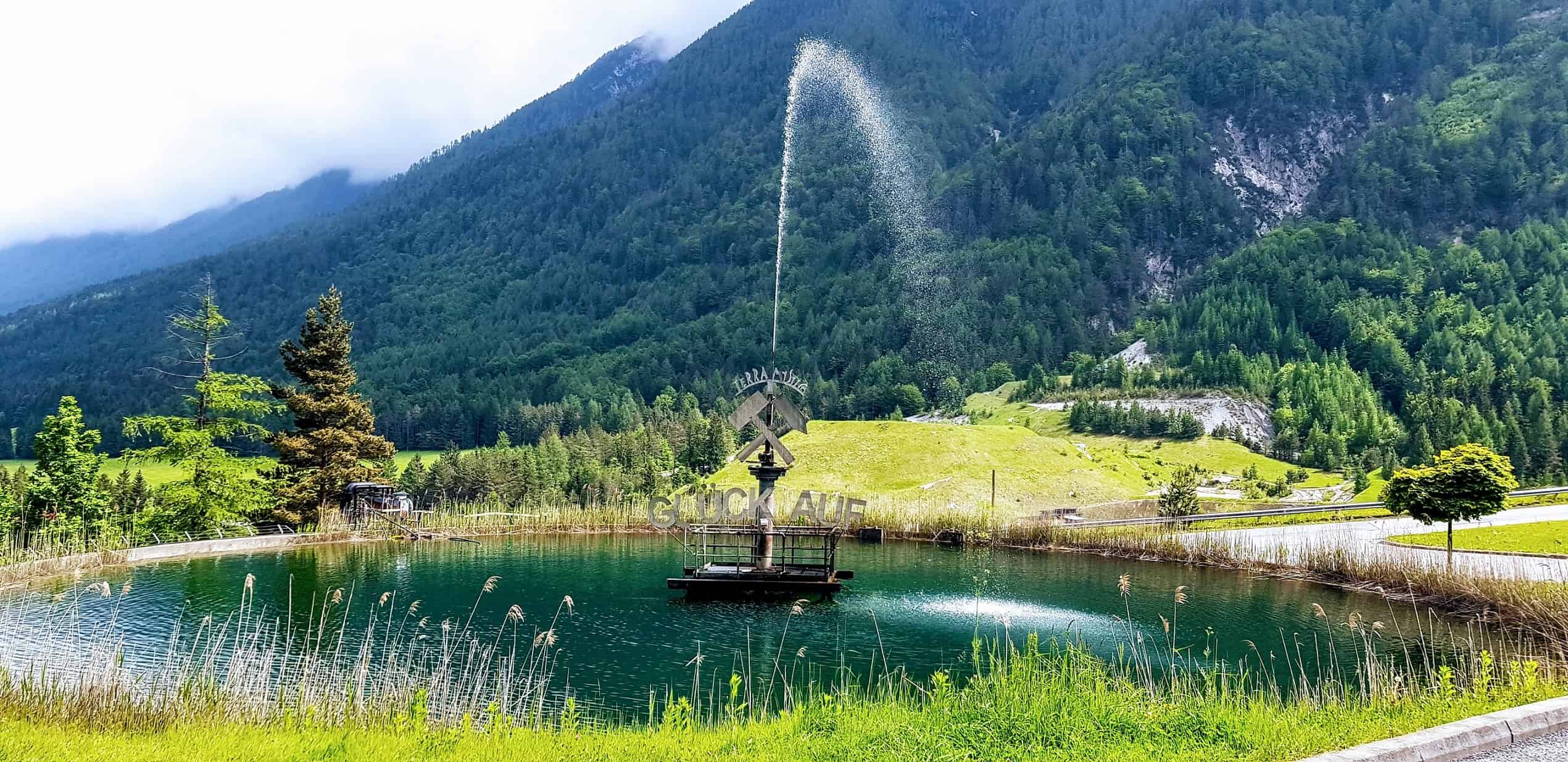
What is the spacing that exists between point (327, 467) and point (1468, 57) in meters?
224

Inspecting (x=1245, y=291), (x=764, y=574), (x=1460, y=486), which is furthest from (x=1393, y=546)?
(x=1245, y=291)

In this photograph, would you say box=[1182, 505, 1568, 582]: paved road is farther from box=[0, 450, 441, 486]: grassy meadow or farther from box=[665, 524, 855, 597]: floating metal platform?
box=[0, 450, 441, 486]: grassy meadow

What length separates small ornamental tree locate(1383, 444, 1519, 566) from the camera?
86.9ft

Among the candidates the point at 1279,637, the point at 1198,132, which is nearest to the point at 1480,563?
the point at 1279,637

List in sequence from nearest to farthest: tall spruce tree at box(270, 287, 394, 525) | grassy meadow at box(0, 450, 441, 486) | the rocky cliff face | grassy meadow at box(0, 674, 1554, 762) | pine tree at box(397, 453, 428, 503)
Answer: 1. grassy meadow at box(0, 674, 1554, 762)
2. tall spruce tree at box(270, 287, 394, 525)
3. pine tree at box(397, 453, 428, 503)
4. grassy meadow at box(0, 450, 441, 486)
5. the rocky cliff face

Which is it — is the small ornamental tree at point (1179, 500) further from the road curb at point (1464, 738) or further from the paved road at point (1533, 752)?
the paved road at point (1533, 752)

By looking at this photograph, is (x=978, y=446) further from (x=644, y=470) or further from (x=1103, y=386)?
(x=1103, y=386)

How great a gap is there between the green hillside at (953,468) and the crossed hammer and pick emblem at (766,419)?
1780cm

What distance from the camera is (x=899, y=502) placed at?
48281 millimetres

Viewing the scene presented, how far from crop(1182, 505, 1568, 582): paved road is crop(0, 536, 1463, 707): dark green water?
2553mm

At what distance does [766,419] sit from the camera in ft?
102

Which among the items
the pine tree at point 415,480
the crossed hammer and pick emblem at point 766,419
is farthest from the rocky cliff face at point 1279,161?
the crossed hammer and pick emblem at point 766,419

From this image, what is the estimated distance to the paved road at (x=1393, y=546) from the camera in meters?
26.6

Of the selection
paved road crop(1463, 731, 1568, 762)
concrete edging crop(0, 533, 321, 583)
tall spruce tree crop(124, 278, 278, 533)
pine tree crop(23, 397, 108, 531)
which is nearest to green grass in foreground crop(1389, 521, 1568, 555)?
paved road crop(1463, 731, 1568, 762)
